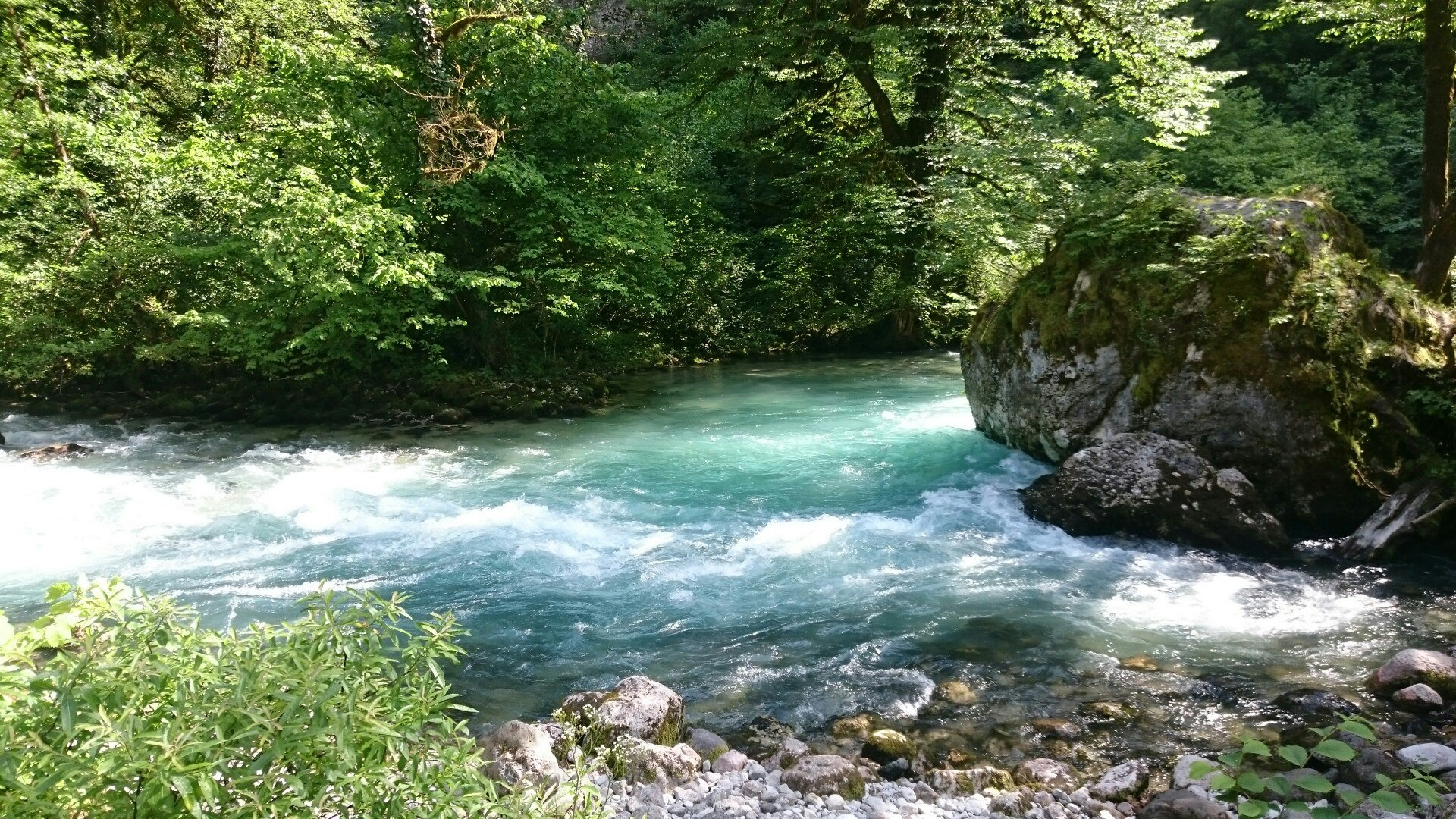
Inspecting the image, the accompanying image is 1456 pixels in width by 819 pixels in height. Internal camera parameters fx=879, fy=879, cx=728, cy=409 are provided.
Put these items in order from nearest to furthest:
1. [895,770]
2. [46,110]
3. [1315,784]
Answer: [1315,784] < [895,770] < [46,110]

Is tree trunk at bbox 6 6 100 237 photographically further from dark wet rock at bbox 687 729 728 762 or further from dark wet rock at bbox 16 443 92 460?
dark wet rock at bbox 687 729 728 762

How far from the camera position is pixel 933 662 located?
18.9ft

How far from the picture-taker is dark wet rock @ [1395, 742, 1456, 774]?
13.4 ft

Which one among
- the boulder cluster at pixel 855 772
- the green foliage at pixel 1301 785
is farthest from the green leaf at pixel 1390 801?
the boulder cluster at pixel 855 772

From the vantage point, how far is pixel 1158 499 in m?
7.76

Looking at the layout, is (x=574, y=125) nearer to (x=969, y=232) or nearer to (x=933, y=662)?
(x=969, y=232)

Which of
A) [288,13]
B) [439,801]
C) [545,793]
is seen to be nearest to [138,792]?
[439,801]

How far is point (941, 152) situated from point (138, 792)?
17.6m

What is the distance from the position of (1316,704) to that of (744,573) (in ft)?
13.3

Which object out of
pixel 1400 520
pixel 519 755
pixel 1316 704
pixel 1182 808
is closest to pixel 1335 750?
pixel 1182 808

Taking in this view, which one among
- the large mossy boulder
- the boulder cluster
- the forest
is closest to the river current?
the boulder cluster

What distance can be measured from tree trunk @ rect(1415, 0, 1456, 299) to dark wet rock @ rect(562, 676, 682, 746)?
28.2 ft

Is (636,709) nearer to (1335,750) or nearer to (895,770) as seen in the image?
(895,770)

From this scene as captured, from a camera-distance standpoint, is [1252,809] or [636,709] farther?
[636,709]
